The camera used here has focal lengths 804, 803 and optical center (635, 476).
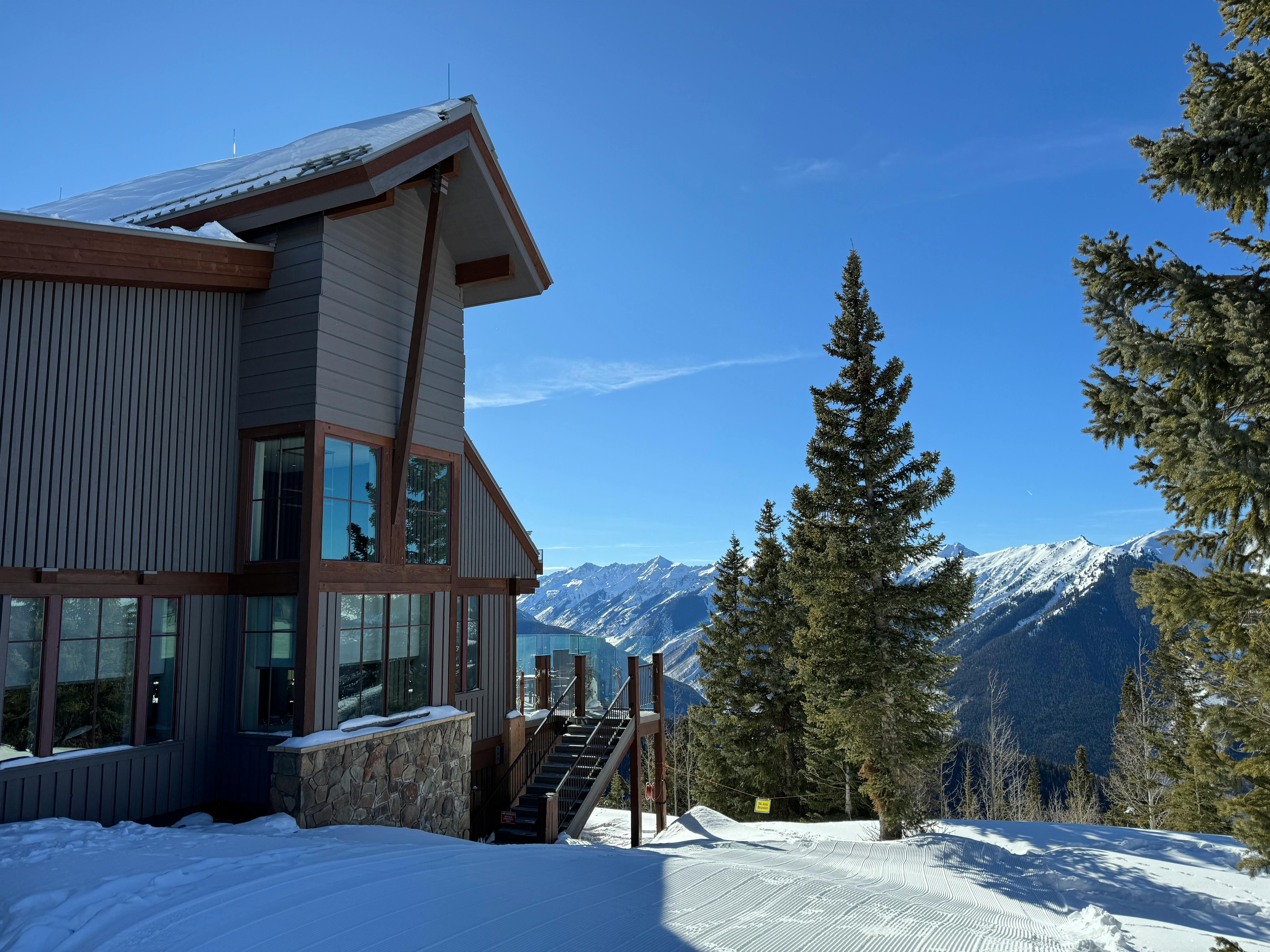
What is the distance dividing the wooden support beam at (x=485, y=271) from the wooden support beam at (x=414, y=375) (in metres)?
1.49

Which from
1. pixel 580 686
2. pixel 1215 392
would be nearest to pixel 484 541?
pixel 580 686

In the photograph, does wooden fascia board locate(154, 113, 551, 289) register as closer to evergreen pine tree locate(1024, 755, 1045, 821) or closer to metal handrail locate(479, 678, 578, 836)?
metal handrail locate(479, 678, 578, 836)

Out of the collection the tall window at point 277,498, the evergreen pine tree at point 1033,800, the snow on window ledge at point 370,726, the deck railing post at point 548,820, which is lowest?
the evergreen pine tree at point 1033,800

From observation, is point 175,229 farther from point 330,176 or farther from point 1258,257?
point 1258,257

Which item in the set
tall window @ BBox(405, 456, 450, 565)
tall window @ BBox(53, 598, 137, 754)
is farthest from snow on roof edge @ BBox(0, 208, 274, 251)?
tall window @ BBox(53, 598, 137, 754)

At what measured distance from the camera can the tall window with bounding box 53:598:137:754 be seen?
8273 millimetres

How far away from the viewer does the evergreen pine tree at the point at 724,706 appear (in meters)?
24.1

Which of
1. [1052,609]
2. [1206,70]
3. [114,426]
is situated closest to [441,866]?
[114,426]

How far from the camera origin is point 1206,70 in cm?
667

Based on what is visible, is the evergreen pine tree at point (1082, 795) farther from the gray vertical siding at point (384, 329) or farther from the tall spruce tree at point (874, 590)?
the gray vertical siding at point (384, 329)

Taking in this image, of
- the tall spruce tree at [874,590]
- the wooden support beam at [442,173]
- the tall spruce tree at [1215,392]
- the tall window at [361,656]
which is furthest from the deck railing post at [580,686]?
the tall spruce tree at [1215,392]

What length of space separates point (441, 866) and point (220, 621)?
494 centimetres

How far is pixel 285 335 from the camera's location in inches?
397

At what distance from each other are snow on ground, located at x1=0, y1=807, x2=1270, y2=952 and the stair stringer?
13.7 ft
